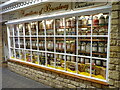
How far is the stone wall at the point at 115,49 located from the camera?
2.13 meters

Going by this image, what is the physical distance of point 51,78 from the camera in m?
3.42

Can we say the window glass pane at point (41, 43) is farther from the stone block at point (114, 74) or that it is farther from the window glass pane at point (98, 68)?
the stone block at point (114, 74)

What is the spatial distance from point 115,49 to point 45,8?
7.89 feet

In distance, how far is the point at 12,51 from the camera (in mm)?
4992

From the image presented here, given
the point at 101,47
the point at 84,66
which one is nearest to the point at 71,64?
the point at 84,66

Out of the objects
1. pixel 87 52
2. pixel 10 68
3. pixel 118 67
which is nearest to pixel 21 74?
pixel 10 68

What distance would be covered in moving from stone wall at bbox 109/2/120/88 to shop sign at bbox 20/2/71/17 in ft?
3.94

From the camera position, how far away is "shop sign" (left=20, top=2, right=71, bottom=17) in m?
2.91

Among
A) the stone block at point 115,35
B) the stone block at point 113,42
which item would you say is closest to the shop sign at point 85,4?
the stone block at point 115,35

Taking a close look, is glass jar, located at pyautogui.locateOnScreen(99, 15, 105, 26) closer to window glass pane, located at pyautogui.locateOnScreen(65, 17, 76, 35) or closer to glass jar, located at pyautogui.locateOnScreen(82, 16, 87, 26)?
glass jar, located at pyautogui.locateOnScreen(82, 16, 87, 26)

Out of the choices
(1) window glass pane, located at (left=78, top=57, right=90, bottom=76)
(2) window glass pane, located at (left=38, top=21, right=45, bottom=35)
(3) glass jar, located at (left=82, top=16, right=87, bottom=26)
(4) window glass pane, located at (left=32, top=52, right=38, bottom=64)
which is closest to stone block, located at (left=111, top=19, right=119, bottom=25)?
(3) glass jar, located at (left=82, top=16, right=87, bottom=26)

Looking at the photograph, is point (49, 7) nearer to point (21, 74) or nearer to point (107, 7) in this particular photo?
point (107, 7)

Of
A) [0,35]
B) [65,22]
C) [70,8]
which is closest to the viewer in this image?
[70,8]

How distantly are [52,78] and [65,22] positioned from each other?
1860 millimetres
